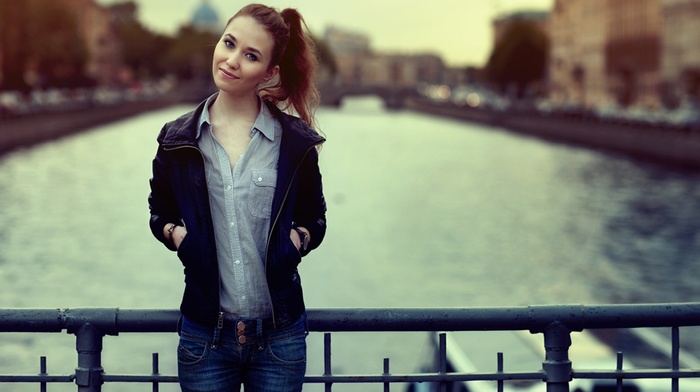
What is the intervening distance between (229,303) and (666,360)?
43.7 ft

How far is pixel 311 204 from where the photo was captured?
3498 mm

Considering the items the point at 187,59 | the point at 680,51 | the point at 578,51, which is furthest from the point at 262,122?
the point at 187,59

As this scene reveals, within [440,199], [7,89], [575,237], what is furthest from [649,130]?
[7,89]

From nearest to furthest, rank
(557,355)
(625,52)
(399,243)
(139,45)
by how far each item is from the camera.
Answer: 1. (557,355)
2. (399,243)
3. (625,52)
4. (139,45)

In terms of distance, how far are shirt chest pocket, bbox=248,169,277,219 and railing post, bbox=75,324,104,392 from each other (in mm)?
647

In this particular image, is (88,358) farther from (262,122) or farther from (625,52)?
(625,52)

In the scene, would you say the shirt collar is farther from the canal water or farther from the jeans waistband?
the canal water

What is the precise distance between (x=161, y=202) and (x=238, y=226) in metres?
0.24

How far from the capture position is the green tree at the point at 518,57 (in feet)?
389

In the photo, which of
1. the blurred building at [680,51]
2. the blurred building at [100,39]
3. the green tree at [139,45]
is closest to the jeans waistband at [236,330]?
the blurred building at [680,51]

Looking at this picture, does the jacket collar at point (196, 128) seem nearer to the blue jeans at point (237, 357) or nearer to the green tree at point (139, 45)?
the blue jeans at point (237, 357)

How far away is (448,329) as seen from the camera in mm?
3730

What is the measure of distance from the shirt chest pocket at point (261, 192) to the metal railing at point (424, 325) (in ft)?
1.41

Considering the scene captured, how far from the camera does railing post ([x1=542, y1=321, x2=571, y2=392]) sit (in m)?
3.74
